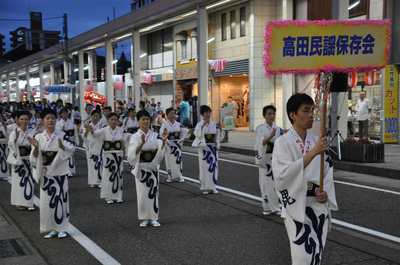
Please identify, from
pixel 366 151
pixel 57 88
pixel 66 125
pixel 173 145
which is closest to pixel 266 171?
pixel 173 145

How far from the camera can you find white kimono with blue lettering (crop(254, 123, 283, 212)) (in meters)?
7.09

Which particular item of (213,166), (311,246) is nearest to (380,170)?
(213,166)

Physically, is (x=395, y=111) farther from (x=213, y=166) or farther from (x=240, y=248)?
(x=240, y=248)

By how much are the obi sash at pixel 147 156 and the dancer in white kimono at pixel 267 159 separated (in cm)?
169

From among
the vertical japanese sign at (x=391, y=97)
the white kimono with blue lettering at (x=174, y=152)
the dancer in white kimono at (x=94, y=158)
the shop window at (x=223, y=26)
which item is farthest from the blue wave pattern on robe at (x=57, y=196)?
the shop window at (x=223, y=26)

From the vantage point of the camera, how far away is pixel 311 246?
362 cm

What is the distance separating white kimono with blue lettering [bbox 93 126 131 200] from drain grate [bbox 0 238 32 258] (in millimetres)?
2624

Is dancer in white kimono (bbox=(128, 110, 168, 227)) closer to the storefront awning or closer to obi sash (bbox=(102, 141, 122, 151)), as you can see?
obi sash (bbox=(102, 141, 122, 151))

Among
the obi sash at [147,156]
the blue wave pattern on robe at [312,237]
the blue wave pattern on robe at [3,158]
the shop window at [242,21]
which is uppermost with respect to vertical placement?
the shop window at [242,21]

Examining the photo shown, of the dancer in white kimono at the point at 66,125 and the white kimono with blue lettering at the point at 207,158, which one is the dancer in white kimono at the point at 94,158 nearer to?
the dancer in white kimono at the point at 66,125

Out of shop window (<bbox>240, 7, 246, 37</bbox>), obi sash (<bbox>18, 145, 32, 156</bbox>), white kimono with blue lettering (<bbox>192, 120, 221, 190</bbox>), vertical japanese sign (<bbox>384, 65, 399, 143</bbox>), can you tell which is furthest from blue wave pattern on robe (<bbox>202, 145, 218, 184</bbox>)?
shop window (<bbox>240, 7, 246, 37</bbox>)

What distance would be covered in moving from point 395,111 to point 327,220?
13907 millimetres

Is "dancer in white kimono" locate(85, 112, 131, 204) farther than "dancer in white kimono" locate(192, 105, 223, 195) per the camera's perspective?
No

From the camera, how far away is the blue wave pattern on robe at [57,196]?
6141 millimetres
